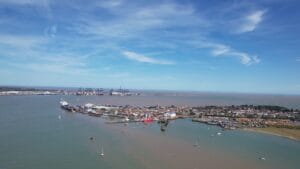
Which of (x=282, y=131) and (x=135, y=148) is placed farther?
(x=282, y=131)

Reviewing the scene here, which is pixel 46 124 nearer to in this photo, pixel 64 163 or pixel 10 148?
Answer: pixel 10 148

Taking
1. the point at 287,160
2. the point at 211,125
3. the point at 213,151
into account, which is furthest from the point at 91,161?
the point at 211,125

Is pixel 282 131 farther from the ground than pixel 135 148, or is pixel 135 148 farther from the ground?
pixel 282 131

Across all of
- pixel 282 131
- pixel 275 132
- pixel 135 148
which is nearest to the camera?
pixel 135 148

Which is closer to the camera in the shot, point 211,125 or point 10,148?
point 10,148

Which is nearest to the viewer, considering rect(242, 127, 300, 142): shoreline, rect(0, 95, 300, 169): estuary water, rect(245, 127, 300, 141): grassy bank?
rect(0, 95, 300, 169): estuary water

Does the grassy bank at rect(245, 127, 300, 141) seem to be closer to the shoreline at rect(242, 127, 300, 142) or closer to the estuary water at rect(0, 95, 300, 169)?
the shoreline at rect(242, 127, 300, 142)

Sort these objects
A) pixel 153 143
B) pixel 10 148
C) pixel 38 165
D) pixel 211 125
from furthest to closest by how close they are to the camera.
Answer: pixel 211 125, pixel 153 143, pixel 10 148, pixel 38 165

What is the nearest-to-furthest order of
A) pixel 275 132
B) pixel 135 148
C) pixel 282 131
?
1. pixel 135 148
2. pixel 275 132
3. pixel 282 131

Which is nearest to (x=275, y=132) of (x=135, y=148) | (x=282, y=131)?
(x=282, y=131)

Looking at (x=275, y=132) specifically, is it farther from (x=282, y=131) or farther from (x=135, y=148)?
(x=135, y=148)

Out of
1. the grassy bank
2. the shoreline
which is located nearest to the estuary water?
the shoreline
